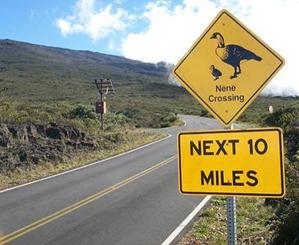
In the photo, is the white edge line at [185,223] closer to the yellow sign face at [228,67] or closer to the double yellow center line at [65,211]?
the double yellow center line at [65,211]

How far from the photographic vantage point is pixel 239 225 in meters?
10.2

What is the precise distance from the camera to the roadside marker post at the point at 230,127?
16.6 ft

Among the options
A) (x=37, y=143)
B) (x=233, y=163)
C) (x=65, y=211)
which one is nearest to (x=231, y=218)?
(x=233, y=163)

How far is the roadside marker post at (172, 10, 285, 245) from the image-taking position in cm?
505

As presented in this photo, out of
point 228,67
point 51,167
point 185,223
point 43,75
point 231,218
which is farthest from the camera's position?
point 43,75

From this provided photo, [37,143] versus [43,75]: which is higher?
[43,75]

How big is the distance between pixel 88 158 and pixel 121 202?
9.86 meters

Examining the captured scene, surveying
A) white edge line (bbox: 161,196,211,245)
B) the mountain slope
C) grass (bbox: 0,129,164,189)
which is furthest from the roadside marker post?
the mountain slope

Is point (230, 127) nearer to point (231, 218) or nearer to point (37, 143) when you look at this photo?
point (231, 218)

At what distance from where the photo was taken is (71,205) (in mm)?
12984

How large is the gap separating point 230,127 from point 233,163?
35 cm

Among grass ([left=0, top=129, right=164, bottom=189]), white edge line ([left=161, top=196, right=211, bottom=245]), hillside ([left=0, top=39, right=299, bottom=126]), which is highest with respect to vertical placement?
hillside ([left=0, top=39, right=299, bottom=126])

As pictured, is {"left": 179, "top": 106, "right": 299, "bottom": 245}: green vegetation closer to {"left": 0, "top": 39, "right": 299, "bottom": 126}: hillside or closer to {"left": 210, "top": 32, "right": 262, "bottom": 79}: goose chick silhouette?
{"left": 210, "top": 32, "right": 262, "bottom": 79}: goose chick silhouette

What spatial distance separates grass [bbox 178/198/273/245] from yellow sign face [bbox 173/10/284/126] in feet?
13.0
